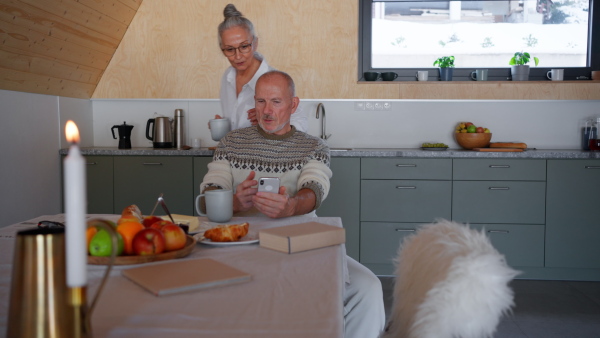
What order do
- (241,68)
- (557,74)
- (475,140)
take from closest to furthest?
(241,68) → (475,140) → (557,74)

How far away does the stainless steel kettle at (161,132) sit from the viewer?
4.20 metres

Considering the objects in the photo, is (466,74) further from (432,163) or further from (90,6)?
(90,6)

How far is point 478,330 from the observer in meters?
0.92

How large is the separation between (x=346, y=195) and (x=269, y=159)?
1.69 meters

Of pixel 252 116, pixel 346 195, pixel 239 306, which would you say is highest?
pixel 252 116

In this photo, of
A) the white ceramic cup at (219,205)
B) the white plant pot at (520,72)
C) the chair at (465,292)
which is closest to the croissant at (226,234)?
the white ceramic cup at (219,205)

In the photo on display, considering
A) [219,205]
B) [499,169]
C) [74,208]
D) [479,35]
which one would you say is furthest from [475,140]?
[74,208]

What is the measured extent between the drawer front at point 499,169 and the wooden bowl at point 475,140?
293 mm

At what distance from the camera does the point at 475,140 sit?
411 cm

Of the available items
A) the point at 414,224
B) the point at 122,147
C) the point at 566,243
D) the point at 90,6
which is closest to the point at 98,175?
the point at 122,147

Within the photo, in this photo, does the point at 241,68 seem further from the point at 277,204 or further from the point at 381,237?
the point at 381,237

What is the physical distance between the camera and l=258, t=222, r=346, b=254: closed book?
4.42 ft

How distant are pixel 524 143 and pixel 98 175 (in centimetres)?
303

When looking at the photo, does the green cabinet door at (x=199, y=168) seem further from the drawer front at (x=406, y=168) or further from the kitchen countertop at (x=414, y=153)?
the drawer front at (x=406, y=168)
